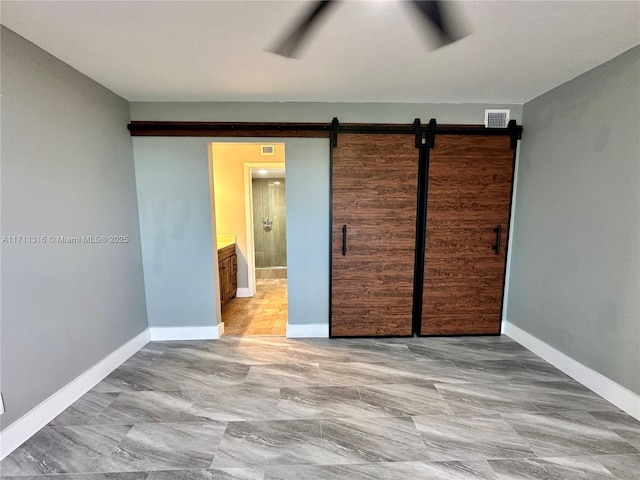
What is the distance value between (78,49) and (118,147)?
33.6 inches

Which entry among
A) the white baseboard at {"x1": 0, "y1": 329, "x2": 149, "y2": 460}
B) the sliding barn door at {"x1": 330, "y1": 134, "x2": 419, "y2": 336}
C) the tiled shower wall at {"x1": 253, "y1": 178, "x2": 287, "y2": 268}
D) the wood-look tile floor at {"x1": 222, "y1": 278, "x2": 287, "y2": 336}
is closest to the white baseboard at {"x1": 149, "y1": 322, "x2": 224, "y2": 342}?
the wood-look tile floor at {"x1": 222, "y1": 278, "x2": 287, "y2": 336}

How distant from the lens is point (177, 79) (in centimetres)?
223

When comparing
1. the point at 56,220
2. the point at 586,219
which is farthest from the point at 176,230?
the point at 586,219

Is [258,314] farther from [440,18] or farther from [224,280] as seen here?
[440,18]

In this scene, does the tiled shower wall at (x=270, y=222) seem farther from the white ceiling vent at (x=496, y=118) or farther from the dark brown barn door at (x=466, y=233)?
the white ceiling vent at (x=496, y=118)

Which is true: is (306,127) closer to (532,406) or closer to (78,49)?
(78,49)

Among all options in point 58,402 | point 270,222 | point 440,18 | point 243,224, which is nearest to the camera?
point 440,18

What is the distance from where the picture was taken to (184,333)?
2.96 metres

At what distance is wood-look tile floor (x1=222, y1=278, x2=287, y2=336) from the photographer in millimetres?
3205

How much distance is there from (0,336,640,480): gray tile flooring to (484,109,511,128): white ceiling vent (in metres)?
2.18

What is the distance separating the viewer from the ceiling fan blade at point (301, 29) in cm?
144

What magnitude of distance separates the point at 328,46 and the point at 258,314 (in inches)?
120

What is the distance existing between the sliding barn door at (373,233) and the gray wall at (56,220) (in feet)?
6.42

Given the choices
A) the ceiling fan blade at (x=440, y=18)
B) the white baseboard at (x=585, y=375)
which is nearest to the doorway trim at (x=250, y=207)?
the ceiling fan blade at (x=440, y=18)
